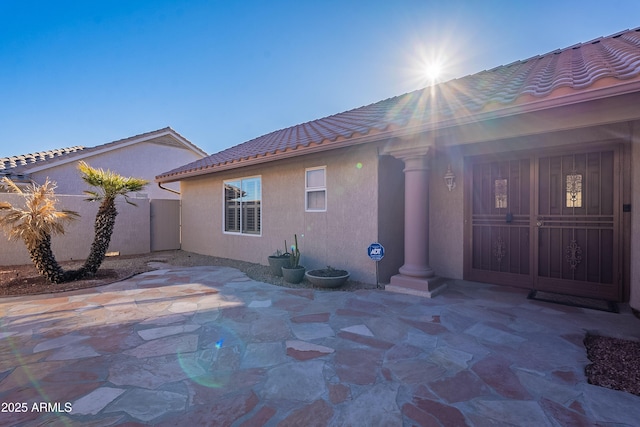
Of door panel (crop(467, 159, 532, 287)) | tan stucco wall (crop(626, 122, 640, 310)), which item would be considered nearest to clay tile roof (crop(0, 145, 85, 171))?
door panel (crop(467, 159, 532, 287))

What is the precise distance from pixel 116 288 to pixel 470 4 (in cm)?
922

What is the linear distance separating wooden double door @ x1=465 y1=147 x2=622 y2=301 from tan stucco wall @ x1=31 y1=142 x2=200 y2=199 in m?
13.5

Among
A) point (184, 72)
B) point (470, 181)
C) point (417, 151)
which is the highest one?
point (184, 72)

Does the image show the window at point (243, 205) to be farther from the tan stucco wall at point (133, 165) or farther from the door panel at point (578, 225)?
the tan stucco wall at point (133, 165)

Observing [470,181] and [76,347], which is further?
[470,181]

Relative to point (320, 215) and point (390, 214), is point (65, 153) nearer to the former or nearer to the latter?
point (320, 215)

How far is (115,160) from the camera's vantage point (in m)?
13.1

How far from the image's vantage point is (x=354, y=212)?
5.98 meters

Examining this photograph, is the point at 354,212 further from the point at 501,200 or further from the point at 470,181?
the point at 501,200

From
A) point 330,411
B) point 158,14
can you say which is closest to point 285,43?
point 158,14

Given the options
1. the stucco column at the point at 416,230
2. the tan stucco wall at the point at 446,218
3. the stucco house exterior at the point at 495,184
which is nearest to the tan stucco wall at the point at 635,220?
the stucco house exterior at the point at 495,184

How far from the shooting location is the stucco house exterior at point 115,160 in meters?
10.6

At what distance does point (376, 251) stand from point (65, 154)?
41.8 ft

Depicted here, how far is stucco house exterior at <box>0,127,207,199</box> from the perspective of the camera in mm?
10602
